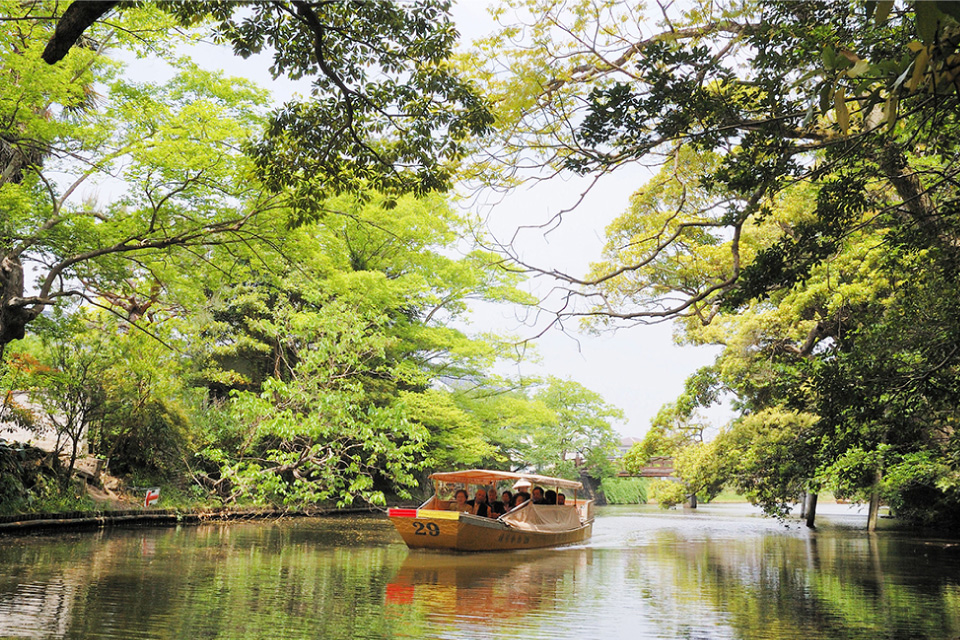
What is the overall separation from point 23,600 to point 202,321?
14.2 m

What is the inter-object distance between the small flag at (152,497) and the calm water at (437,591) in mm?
2519

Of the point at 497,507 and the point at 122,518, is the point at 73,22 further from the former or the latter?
the point at 497,507

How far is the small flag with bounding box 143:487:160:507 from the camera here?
18.0m

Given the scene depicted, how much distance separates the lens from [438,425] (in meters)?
26.8

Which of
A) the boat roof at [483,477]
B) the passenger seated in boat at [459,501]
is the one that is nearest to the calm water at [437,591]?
the passenger seated in boat at [459,501]

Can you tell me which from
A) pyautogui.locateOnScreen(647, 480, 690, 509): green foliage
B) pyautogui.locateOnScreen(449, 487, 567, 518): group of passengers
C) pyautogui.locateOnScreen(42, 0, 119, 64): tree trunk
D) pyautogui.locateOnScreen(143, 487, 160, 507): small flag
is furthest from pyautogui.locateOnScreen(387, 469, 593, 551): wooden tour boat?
pyautogui.locateOnScreen(42, 0, 119, 64): tree trunk

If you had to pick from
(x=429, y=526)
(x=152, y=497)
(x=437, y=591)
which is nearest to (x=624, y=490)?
(x=152, y=497)

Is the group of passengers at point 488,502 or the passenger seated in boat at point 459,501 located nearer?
the group of passengers at point 488,502

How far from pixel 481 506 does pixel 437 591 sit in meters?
7.58

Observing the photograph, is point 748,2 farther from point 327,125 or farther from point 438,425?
point 438,425

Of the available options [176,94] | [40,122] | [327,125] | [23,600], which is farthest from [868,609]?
[176,94]

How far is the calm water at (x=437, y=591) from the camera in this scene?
6.67m

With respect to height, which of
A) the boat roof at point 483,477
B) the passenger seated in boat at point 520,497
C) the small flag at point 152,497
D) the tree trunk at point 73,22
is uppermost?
the tree trunk at point 73,22

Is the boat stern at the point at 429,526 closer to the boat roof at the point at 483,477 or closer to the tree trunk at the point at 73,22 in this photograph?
the boat roof at the point at 483,477
